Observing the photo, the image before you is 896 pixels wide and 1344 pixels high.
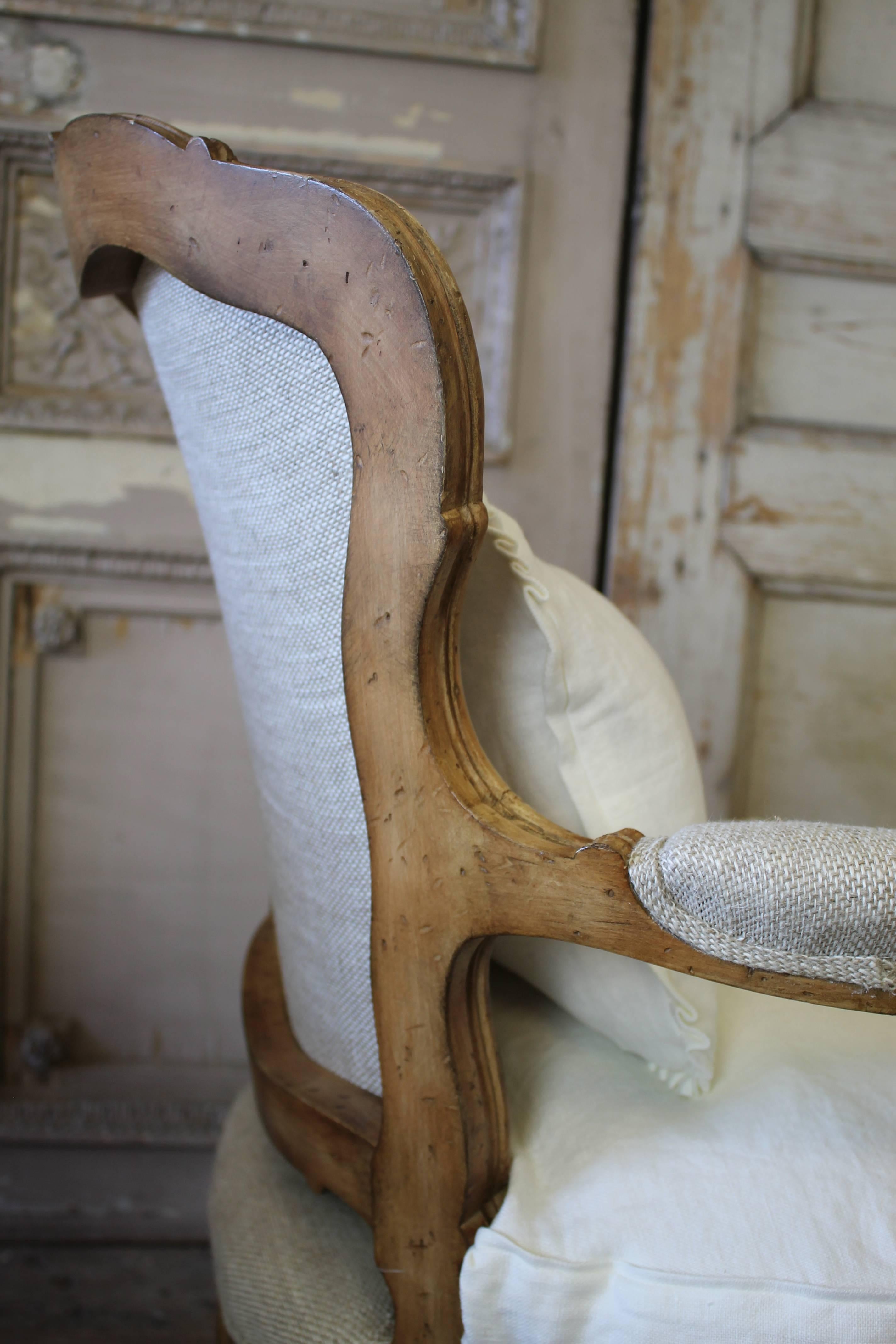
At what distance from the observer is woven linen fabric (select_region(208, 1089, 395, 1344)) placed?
19.8 inches

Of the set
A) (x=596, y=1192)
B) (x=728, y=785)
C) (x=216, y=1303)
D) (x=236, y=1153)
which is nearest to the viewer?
(x=596, y=1192)

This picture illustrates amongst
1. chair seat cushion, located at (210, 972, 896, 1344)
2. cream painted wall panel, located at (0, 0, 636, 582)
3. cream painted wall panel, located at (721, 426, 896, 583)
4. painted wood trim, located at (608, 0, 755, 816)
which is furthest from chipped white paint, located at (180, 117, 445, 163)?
chair seat cushion, located at (210, 972, 896, 1344)

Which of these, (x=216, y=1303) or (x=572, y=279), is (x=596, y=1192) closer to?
(x=216, y=1303)

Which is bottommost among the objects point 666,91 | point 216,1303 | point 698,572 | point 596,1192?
point 216,1303

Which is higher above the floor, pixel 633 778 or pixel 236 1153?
pixel 633 778

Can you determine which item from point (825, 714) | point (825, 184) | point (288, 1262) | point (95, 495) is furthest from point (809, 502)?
point (288, 1262)

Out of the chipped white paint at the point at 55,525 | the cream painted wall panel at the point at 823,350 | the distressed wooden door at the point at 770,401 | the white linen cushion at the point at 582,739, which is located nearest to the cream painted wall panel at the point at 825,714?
the distressed wooden door at the point at 770,401

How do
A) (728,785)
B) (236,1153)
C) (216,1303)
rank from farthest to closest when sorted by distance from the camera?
(728,785), (216,1303), (236,1153)

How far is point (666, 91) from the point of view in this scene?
45.3 inches

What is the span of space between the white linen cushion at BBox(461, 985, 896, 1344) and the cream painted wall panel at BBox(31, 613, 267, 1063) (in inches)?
30.2

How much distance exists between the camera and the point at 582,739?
521 mm

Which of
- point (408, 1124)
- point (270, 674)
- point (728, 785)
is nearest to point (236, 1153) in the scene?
point (408, 1124)

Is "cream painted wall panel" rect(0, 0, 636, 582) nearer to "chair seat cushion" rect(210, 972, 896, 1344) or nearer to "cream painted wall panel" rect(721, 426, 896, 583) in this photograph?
"cream painted wall panel" rect(721, 426, 896, 583)

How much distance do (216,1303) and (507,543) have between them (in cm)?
109
